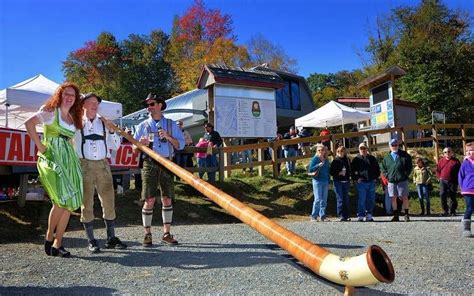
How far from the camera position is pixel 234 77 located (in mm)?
13305

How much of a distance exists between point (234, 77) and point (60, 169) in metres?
9.31

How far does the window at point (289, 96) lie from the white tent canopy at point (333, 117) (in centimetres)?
1014

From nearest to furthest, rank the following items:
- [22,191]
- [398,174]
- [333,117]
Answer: [22,191] → [398,174] → [333,117]

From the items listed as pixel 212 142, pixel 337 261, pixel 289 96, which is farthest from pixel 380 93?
pixel 337 261

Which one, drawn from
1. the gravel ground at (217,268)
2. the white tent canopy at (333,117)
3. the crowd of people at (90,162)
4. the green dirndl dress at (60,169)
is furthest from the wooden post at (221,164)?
the white tent canopy at (333,117)

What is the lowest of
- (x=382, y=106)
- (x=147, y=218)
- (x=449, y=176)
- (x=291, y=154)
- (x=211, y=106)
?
(x=147, y=218)

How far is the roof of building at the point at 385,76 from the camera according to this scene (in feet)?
63.7

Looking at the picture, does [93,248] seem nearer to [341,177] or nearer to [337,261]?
[337,261]

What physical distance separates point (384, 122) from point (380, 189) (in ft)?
26.5

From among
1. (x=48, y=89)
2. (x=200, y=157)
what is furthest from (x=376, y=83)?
(x=48, y=89)

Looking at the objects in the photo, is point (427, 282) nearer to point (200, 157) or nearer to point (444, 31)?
point (200, 157)

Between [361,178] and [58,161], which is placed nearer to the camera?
[58,161]

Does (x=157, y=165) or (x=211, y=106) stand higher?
(x=211, y=106)

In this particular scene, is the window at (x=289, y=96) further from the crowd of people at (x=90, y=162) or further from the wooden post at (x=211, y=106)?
the crowd of people at (x=90, y=162)
